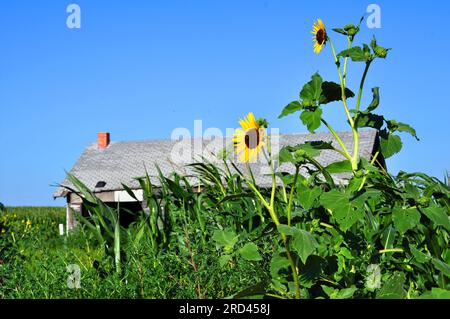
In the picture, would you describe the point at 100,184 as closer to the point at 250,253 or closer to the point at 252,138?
the point at 252,138

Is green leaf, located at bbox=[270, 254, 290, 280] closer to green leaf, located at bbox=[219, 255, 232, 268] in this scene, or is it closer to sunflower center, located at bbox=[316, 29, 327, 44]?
green leaf, located at bbox=[219, 255, 232, 268]

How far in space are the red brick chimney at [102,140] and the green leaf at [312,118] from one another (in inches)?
1055

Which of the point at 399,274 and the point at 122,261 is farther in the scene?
the point at 122,261

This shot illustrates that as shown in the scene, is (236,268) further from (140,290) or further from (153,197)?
(153,197)

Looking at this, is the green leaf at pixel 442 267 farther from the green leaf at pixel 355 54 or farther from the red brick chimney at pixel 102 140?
the red brick chimney at pixel 102 140

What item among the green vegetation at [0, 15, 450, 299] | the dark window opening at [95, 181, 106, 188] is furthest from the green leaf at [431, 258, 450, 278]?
the dark window opening at [95, 181, 106, 188]

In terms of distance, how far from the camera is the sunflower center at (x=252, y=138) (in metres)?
3.03

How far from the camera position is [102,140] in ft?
96.8

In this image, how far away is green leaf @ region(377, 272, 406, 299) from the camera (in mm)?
2930

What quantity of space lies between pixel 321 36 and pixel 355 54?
1.10 ft

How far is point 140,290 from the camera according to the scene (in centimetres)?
333
